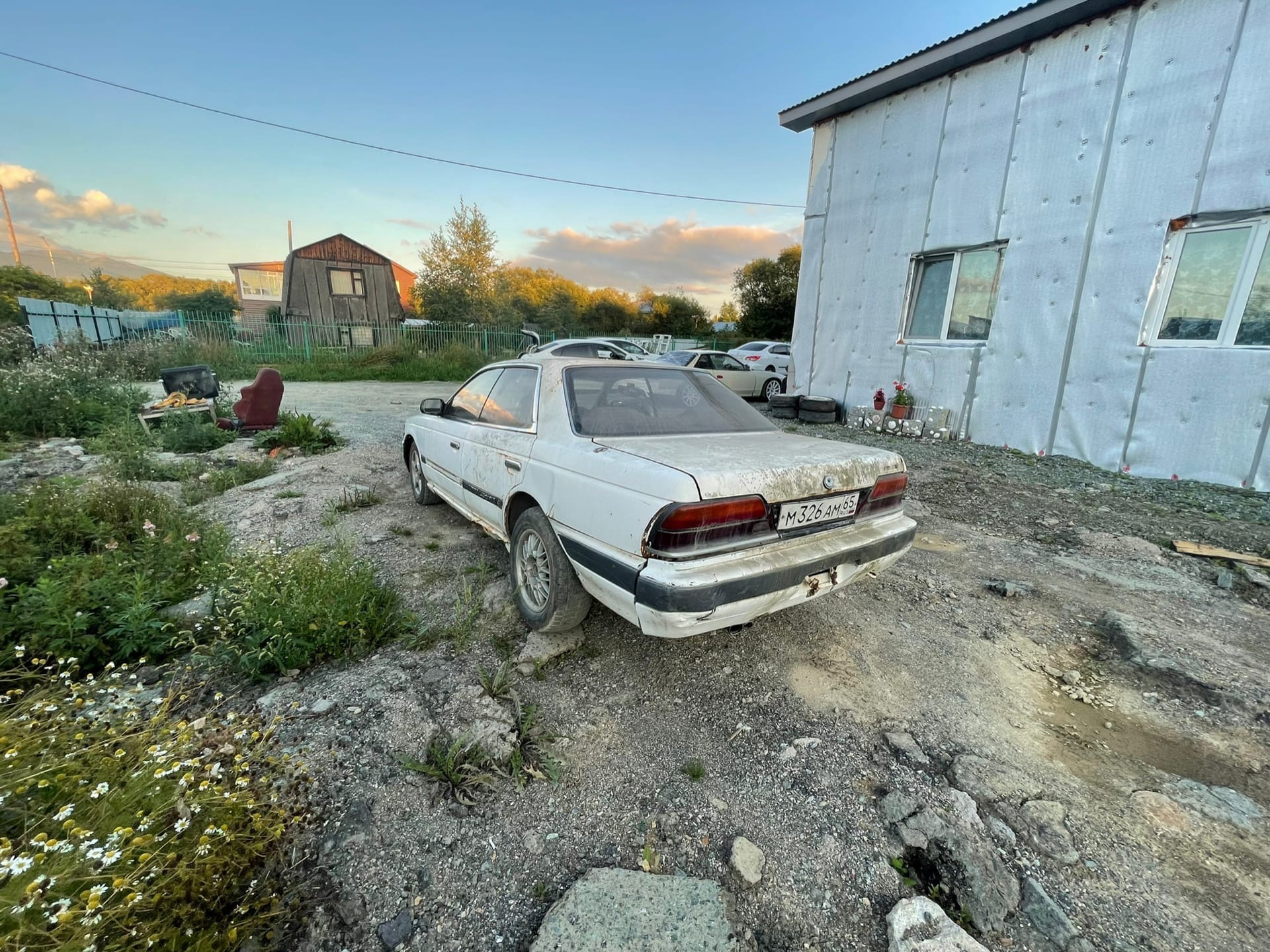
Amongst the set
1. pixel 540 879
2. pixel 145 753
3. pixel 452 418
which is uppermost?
pixel 452 418

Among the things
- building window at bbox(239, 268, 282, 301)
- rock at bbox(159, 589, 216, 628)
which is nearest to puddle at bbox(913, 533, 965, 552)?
rock at bbox(159, 589, 216, 628)

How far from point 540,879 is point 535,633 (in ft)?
4.16

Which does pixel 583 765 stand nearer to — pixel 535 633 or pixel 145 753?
pixel 535 633

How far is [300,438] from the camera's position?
667 centimetres

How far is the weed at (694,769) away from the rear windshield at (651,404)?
1.48m

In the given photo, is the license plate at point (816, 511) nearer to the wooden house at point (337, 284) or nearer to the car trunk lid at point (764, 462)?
the car trunk lid at point (764, 462)

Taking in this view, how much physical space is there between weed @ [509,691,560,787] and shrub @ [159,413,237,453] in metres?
6.69

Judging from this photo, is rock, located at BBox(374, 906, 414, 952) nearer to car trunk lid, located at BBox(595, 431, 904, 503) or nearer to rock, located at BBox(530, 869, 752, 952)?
rock, located at BBox(530, 869, 752, 952)

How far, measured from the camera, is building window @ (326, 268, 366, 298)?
30.0 metres

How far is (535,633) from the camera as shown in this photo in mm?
2730

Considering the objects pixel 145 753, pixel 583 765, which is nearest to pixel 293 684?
pixel 145 753

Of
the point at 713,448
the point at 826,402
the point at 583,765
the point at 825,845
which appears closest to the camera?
the point at 825,845

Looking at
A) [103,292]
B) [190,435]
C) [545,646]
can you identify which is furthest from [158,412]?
[103,292]

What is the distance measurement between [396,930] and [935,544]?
4126mm
